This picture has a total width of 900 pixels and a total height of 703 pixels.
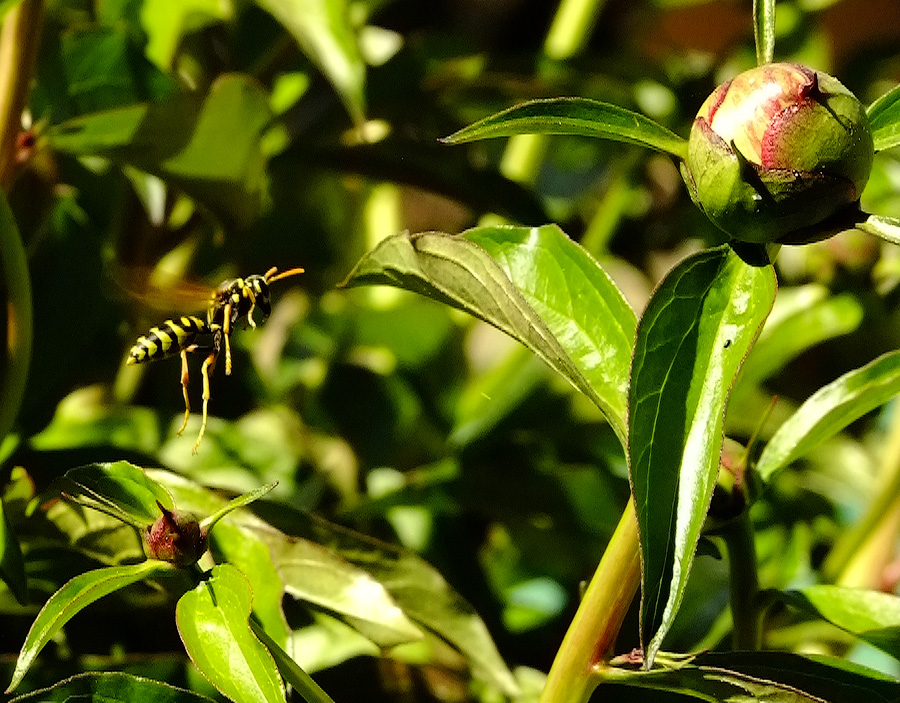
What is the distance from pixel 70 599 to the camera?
0.39 m

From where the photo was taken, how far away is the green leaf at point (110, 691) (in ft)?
1.39

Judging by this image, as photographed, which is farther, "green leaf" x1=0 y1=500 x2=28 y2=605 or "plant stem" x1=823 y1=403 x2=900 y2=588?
"plant stem" x1=823 y1=403 x2=900 y2=588

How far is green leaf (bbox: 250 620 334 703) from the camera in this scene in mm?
421

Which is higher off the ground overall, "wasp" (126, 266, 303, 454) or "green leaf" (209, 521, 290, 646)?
"wasp" (126, 266, 303, 454)

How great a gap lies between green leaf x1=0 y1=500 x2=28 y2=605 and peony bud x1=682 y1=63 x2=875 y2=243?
1.06ft

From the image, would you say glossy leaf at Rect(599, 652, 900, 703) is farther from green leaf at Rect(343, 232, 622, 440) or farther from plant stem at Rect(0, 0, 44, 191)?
plant stem at Rect(0, 0, 44, 191)

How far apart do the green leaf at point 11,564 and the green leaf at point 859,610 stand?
0.33m

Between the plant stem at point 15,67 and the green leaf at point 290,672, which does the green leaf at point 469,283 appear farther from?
the plant stem at point 15,67

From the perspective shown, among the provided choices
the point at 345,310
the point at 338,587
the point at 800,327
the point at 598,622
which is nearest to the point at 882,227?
the point at 598,622

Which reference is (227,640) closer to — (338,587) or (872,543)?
(338,587)

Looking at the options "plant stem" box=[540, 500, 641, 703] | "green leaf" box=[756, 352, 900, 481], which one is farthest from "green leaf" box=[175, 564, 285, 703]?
"green leaf" box=[756, 352, 900, 481]

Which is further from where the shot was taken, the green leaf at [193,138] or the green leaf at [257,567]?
the green leaf at [193,138]

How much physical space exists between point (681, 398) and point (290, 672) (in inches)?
7.0

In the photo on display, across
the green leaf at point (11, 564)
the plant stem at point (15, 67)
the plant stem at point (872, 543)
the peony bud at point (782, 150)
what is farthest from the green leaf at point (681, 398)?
the plant stem at point (872, 543)
